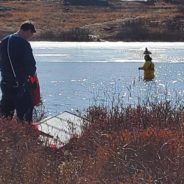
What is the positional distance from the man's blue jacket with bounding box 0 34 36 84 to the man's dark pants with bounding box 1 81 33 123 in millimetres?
76

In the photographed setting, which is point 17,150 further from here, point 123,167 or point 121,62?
point 121,62

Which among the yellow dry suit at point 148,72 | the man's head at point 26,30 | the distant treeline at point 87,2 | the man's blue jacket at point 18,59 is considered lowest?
the distant treeline at point 87,2

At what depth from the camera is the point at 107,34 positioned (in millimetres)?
62406

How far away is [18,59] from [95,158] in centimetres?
260

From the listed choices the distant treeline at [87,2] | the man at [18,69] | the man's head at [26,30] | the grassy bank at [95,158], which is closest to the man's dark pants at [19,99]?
the man at [18,69]

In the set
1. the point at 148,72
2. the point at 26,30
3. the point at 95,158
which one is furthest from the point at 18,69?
the point at 148,72

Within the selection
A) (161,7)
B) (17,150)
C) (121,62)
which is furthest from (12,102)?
(161,7)

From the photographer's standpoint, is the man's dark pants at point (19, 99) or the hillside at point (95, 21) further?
the hillside at point (95, 21)

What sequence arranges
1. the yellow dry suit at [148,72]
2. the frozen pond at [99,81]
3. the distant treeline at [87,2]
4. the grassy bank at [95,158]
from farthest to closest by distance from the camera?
the distant treeline at [87,2] < the yellow dry suit at [148,72] < the frozen pond at [99,81] < the grassy bank at [95,158]

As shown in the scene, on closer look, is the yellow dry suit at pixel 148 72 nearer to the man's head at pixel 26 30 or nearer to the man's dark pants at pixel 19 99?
the man's dark pants at pixel 19 99

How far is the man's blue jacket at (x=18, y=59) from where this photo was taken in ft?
26.5

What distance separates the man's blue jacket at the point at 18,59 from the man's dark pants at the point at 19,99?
76mm

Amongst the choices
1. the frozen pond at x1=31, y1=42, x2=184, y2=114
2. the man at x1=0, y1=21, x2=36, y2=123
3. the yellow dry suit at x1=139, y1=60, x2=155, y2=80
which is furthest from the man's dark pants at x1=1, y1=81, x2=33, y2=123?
the yellow dry suit at x1=139, y1=60, x2=155, y2=80

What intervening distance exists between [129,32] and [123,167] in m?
57.9
